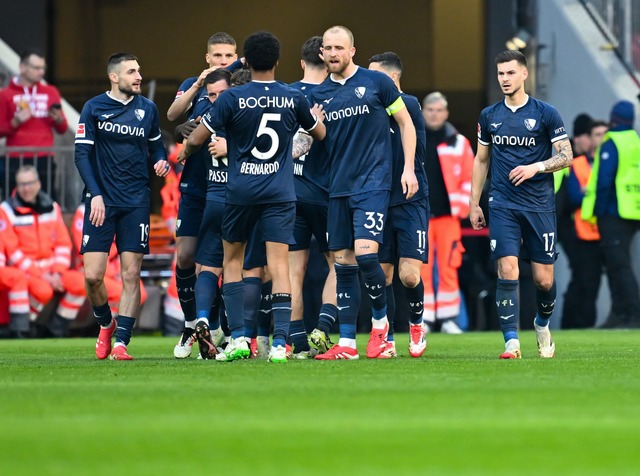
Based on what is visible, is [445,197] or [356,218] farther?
[445,197]

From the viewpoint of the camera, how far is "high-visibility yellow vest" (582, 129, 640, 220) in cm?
1741

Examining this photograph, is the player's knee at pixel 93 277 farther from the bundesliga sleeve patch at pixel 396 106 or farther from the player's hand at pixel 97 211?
the bundesliga sleeve patch at pixel 396 106

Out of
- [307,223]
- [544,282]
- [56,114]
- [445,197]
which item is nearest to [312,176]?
[307,223]

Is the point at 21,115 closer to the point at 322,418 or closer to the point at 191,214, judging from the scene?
the point at 191,214

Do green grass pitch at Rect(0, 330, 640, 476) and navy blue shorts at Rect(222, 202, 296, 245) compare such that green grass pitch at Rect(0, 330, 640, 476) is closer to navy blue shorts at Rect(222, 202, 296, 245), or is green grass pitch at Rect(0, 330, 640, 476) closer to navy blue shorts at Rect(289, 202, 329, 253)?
navy blue shorts at Rect(222, 202, 296, 245)

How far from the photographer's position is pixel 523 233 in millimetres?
10688

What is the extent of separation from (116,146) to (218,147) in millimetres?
841

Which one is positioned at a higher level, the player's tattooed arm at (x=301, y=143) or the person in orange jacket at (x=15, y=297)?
the player's tattooed arm at (x=301, y=143)

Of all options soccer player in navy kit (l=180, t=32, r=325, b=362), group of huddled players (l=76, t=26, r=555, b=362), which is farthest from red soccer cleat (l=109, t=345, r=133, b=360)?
soccer player in navy kit (l=180, t=32, r=325, b=362)

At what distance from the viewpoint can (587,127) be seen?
714 inches

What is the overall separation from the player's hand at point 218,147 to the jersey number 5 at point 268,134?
838mm

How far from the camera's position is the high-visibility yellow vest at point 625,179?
17.4m

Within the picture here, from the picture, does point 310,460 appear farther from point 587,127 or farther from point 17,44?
point 17,44

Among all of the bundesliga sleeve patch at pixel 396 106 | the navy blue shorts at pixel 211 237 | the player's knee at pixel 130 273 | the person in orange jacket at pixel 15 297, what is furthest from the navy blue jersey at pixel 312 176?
the person in orange jacket at pixel 15 297
